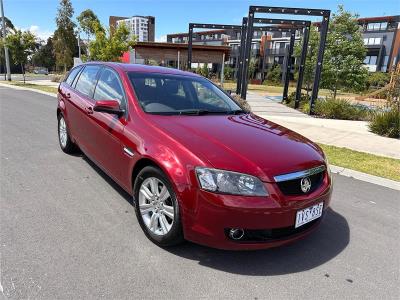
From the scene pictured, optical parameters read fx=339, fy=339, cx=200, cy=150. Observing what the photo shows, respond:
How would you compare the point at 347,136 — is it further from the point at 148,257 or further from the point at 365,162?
the point at 148,257

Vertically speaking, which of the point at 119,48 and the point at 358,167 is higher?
the point at 119,48

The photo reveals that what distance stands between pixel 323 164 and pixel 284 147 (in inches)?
17.4

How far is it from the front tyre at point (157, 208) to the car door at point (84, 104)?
1.47 m

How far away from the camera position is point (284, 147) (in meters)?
3.25

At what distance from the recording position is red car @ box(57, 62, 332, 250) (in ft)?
8.86

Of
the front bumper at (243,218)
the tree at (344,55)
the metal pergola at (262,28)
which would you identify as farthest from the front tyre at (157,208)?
the tree at (344,55)

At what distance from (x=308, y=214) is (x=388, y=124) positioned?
7795 mm

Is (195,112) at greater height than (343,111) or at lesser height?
greater

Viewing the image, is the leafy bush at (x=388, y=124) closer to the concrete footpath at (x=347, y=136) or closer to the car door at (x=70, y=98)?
the concrete footpath at (x=347, y=136)

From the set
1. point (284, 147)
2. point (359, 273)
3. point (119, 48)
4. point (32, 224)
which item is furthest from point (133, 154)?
point (119, 48)

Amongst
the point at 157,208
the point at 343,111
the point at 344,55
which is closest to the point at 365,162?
the point at 157,208

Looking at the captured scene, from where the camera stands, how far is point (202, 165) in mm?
2732

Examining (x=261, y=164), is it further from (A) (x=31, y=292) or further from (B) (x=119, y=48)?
(B) (x=119, y=48)

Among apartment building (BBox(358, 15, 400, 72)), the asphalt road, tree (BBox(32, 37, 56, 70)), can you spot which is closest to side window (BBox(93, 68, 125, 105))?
the asphalt road
